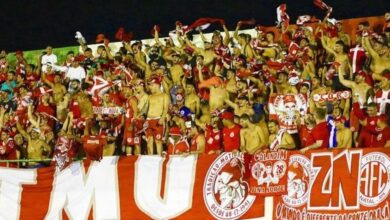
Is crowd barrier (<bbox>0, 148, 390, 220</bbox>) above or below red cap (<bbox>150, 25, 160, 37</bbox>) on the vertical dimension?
below

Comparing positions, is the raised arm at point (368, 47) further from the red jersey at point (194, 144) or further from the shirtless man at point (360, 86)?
the red jersey at point (194, 144)

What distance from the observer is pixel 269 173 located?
8.52 metres

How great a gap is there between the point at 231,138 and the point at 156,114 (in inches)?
64.8

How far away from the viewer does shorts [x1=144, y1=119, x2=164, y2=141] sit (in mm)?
10656

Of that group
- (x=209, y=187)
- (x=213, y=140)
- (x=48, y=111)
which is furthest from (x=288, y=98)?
(x=48, y=111)

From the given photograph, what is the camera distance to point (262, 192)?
28.2ft

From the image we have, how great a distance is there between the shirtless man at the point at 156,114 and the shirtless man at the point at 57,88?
6.55ft

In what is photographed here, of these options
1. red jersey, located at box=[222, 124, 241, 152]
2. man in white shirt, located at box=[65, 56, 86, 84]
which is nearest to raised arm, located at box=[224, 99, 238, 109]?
red jersey, located at box=[222, 124, 241, 152]

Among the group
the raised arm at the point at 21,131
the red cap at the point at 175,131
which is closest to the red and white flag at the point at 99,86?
the raised arm at the point at 21,131

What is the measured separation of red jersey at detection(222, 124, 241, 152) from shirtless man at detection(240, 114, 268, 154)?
8cm

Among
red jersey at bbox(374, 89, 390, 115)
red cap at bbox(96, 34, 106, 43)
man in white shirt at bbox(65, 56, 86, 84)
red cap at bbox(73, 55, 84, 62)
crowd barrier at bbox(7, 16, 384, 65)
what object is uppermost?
red cap at bbox(96, 34, 106, 43)

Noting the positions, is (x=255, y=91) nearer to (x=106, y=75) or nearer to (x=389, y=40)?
(x=389, y=40)

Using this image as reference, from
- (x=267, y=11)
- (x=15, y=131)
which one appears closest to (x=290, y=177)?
(x=267, y=11)

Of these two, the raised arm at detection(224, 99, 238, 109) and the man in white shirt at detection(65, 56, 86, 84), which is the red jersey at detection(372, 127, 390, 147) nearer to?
the raised arm at detection(224, 99, 238, 109)
